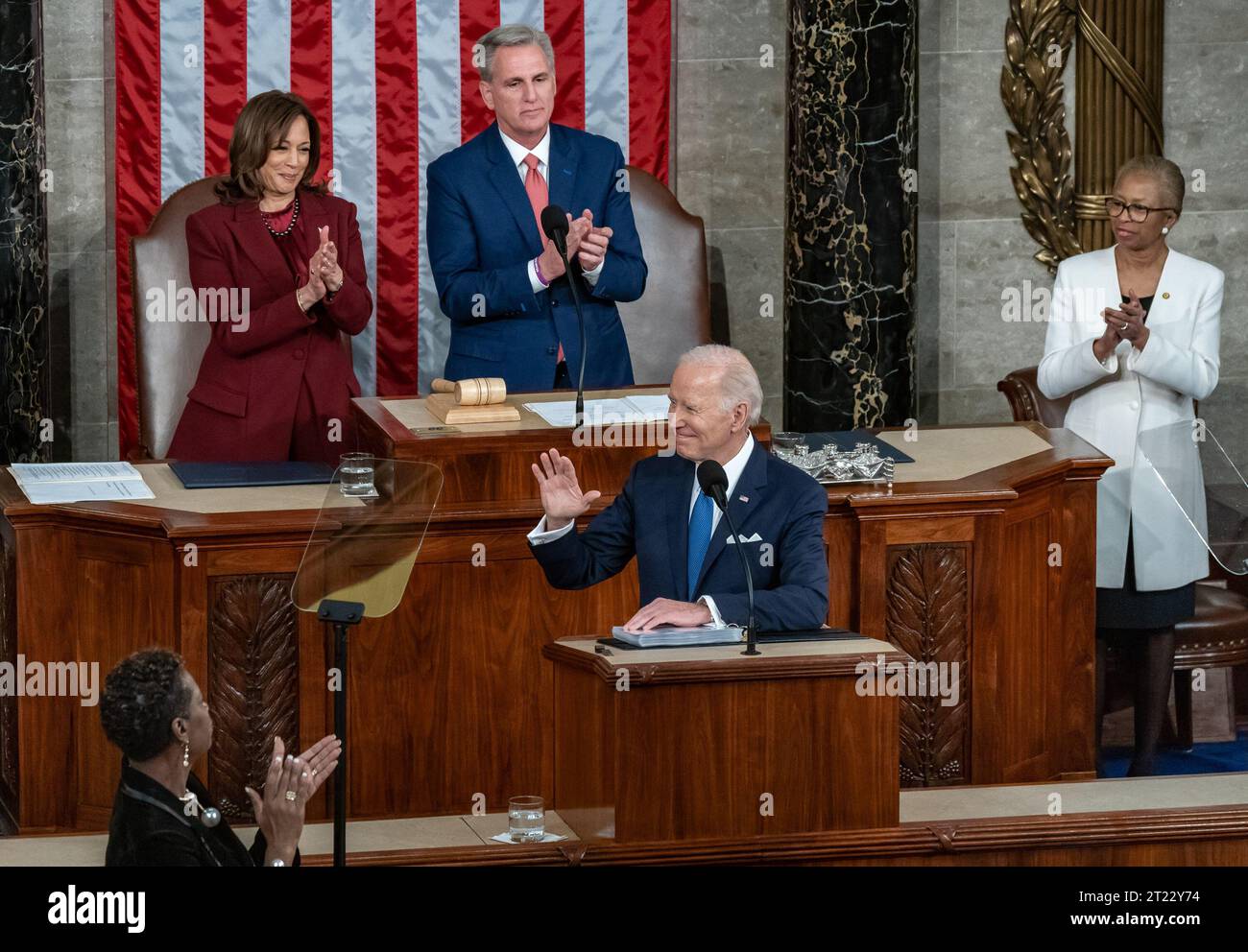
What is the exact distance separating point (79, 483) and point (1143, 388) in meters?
3.23

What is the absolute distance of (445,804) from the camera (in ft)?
18.4

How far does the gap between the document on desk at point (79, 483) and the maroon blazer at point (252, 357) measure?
1.62 ft

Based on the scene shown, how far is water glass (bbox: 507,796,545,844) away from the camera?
167 inches

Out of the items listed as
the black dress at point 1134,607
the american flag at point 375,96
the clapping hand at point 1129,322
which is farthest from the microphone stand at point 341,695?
the american flag at point 375,96

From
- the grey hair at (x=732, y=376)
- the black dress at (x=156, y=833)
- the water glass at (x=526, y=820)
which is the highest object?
the grey hair at (x=732, y=376)

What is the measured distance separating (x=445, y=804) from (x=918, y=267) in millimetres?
4097

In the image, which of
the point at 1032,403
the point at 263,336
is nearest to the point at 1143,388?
the point at 1032,403

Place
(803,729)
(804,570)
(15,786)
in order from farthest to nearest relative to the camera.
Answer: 1. (15,786)
2. (804,570)
3. (803,729)

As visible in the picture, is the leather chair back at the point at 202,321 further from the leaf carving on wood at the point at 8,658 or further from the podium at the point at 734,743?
the podium at the point at 734,743

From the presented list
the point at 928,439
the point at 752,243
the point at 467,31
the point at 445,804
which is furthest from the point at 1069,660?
the point at 467,31

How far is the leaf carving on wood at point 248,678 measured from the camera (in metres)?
5.41

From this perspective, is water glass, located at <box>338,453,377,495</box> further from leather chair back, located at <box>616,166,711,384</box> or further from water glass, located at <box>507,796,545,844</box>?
leather chair back, located at <box>616,166,711,384</box>

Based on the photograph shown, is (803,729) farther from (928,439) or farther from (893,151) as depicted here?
(893,151)

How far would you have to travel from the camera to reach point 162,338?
7410 mm
